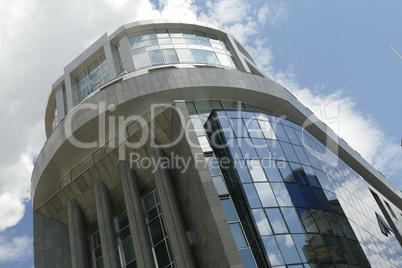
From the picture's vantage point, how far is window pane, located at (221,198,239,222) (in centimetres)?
2440

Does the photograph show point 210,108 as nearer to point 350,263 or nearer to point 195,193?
point 195,193

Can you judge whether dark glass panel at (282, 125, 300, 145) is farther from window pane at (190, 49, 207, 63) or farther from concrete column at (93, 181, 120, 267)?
concrete column at (93, 181, 120, 267)

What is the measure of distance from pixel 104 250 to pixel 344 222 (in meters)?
17.5

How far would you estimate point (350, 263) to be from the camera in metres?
24.3

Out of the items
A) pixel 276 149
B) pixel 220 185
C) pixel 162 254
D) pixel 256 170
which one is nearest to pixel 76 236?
pixel 162 254

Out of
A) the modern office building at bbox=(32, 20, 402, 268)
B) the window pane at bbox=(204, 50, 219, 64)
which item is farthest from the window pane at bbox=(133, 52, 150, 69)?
the window pane at bbox=(204, 50, 219, 64)

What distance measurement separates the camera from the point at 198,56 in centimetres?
3966

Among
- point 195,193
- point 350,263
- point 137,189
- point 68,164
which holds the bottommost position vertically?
point 350,263

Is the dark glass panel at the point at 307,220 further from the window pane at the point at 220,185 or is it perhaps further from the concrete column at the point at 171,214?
the concrete column at the point at 171,214

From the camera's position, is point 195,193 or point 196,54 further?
point 196,54

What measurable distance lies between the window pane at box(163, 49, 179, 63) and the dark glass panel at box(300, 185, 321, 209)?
18.3m

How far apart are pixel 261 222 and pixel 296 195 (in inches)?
150

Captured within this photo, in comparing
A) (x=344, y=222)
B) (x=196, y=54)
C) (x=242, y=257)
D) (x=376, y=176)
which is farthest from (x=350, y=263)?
(x=376, y=176)

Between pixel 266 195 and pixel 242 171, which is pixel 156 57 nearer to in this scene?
pixel 242 171
